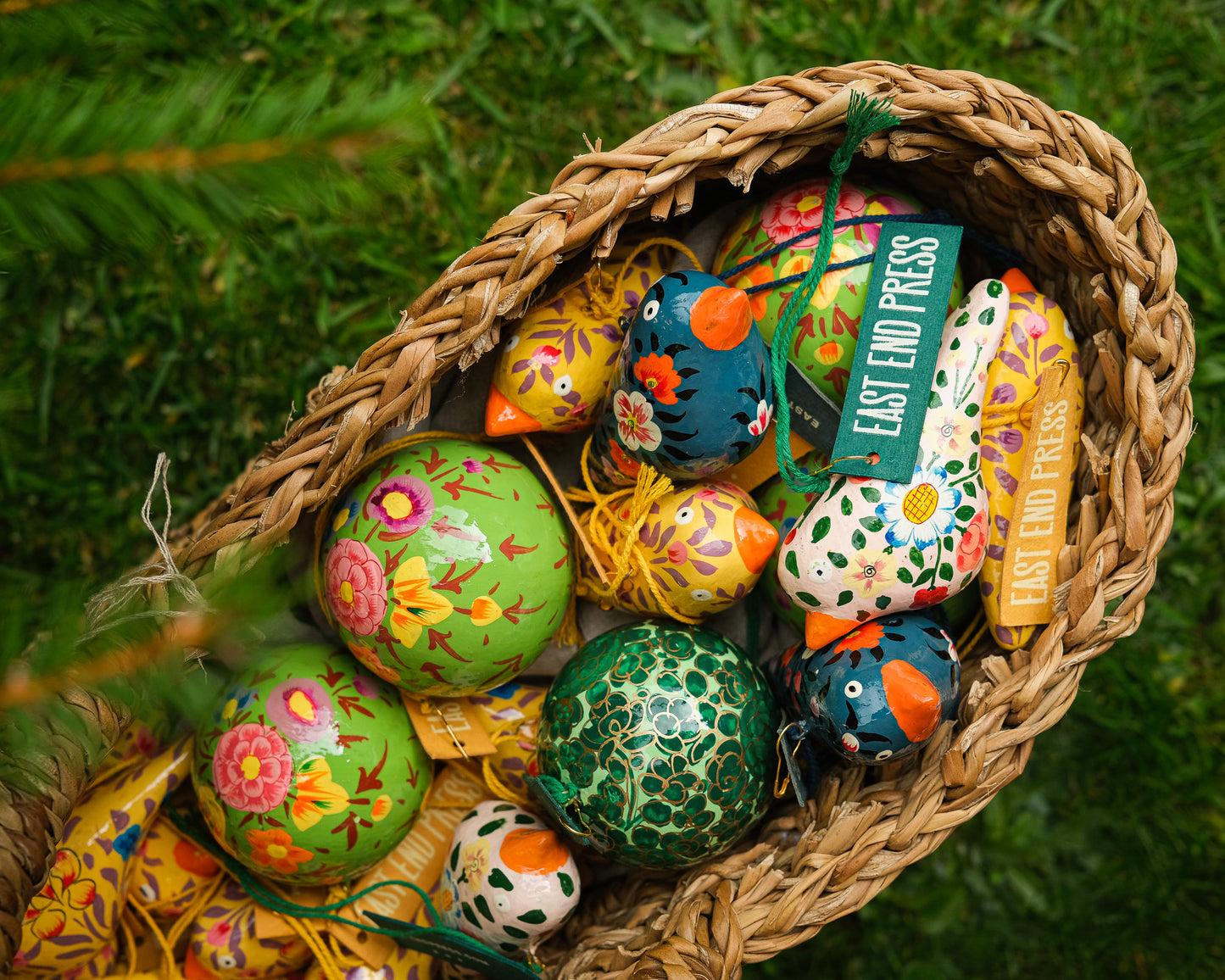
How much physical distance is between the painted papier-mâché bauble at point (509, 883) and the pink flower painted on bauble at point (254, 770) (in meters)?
0.24

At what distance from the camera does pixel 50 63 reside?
546 millimetres

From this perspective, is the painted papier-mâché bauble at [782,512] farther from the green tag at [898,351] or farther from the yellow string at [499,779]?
the yellow string at [499,779]

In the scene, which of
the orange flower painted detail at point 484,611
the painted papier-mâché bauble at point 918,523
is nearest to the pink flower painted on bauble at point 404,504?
the orange flower painted detail at point 484,611

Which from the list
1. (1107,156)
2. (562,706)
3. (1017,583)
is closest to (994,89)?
(1107,156)

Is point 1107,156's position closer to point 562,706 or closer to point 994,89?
point 994,89

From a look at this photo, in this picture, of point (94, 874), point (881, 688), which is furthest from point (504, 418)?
point (94, 874)

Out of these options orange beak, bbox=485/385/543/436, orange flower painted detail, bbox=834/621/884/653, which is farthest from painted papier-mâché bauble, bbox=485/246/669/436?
orange flower painted detail, bbox=834/621/884/653

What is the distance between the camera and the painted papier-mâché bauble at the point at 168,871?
1.17 m

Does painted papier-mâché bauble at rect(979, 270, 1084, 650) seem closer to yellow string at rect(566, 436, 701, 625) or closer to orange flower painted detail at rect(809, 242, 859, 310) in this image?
orange flower painted detail at rect(809, 242, 859, 310)

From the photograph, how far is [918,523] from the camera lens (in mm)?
1010

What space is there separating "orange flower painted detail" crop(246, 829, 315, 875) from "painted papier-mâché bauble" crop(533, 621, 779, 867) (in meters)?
0.31

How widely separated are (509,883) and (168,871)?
0.50 meters

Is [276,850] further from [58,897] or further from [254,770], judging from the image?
[58,897]

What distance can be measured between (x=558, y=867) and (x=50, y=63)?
96 cm
